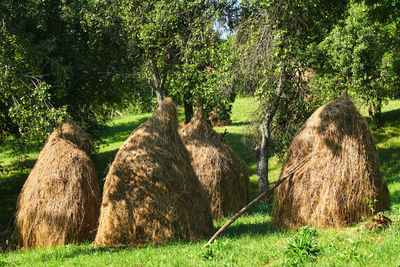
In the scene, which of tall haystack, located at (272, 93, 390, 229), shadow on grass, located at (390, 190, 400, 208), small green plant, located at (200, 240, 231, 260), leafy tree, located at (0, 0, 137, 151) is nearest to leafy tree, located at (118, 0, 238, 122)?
leafy tree, located at (0, 0, 137, 151)

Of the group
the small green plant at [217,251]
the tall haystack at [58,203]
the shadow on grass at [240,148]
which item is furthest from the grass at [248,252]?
the shadow on grass at [240,148]

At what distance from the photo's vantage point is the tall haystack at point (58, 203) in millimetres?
10062

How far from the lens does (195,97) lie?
1431cm

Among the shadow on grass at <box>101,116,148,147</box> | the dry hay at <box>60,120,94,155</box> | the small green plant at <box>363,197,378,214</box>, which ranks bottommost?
the small green plant at <box>363,197,378,214</box>

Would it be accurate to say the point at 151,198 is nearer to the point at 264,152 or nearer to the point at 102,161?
the point at 264,152

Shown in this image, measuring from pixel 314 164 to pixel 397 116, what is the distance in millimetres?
19098

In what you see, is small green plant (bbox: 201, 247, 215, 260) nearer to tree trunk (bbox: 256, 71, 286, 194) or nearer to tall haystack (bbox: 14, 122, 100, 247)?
tall haystack (bbox: 14, 122, 100, 247)

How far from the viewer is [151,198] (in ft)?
28.5

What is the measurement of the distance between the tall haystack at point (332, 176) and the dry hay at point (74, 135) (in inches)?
221

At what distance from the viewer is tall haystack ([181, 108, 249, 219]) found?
1302 cm

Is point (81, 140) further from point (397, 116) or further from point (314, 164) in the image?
point (397, 116)

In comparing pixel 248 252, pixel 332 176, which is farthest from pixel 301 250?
pixel 332 176

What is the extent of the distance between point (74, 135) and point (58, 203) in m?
2.22

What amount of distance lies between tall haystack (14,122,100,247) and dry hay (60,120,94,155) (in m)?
0.75
